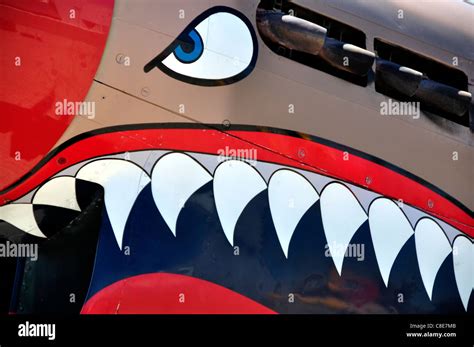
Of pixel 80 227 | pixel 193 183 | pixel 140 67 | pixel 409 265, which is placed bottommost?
pixel 409 265

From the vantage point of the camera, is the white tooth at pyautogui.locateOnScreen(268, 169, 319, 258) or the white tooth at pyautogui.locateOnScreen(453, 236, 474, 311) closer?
the white tooth at pyautogui.locateOnScreen(268, 169, 319, 258)

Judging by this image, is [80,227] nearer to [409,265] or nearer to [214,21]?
[214,21]

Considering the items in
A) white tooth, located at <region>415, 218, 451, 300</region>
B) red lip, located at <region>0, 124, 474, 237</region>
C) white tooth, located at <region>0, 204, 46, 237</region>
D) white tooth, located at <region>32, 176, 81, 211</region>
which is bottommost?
white tooth, located at <region>415, 218, 451, 300</region>

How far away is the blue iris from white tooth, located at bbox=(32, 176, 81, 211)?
2.89 ft

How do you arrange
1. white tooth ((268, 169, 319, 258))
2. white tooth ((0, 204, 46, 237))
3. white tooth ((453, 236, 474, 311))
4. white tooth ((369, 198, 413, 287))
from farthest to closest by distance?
white tooth ((453, 236, 474, 311)) → white tooth ((369, 198, 413, 287)) → white tooth ((268, 169, 319, 258)) → white tooth ((0, 204, 46, 237))

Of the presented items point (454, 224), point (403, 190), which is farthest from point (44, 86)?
point (454, 224)

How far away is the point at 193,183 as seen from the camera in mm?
3607

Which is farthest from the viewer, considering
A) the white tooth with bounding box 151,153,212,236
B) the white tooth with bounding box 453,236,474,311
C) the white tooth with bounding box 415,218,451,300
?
the white tooth with bounding box 453,236,474,311

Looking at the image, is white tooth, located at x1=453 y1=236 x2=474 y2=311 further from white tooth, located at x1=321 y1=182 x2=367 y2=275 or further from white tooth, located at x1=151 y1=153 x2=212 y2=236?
white tooth, located at x1=151 y1=153 x2=212 y2=236

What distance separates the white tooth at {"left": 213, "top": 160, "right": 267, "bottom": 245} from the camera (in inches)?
143

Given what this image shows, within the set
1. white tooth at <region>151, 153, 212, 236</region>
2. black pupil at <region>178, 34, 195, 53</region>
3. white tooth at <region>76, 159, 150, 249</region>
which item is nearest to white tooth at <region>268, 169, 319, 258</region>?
white tooth at <region>151, 153, 212, 236</region>

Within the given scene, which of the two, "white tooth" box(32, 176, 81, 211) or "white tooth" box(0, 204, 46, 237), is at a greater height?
"white tooth" box(32, 176, 81, 211)

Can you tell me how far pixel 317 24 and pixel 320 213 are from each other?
3.80 feet

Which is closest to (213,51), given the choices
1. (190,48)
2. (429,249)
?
(190,48)
